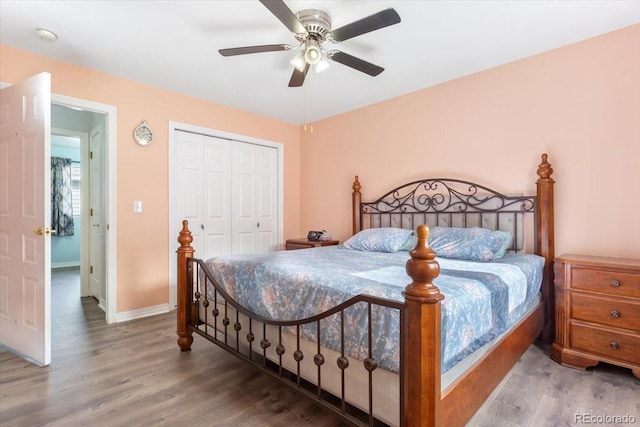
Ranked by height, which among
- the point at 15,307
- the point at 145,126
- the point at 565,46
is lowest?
the point at 15,307

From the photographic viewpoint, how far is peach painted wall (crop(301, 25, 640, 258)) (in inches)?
93.7

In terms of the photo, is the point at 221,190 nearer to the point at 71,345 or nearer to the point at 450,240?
the point at 71,345

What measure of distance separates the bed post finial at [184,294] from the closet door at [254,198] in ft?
5.71

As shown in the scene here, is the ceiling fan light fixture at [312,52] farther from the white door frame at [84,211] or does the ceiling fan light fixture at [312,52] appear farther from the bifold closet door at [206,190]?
the white door frame at [84,211]

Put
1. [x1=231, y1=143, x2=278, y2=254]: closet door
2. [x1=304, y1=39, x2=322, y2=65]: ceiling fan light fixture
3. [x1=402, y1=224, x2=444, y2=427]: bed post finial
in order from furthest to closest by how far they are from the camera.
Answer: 1. [x1=231, y1=143, x2=278, y2=254]: closet door
2. [x1=304, y1=39, x2=322, y2=65]: ceiling fan light fixture
3. [x1=402, y1=224, x2=444, y2=427]: bed post finial

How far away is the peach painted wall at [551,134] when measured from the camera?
238cm

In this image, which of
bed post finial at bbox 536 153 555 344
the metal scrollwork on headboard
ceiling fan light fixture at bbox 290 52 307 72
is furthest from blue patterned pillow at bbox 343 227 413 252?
ceiling fan light fixture at bbox 290 52 307 72

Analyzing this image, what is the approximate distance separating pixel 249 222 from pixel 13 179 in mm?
2416

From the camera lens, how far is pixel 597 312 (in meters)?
2.14

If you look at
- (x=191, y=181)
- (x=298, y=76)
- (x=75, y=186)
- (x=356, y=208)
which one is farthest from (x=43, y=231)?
(x=75, y=186)

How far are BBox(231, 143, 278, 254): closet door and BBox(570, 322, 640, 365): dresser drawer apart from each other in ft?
11.5

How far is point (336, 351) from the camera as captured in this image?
4.96 feet

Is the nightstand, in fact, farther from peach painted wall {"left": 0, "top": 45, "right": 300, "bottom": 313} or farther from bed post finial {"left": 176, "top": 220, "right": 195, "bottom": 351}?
bed post finial {"left": 176, "top": 220, "right": 195, "bottom": 351}

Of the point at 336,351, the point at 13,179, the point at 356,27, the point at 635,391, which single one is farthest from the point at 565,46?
the point at 13,179
